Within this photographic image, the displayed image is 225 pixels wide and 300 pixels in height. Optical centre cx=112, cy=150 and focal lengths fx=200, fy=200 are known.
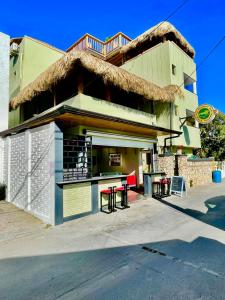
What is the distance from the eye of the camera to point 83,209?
21.8ft

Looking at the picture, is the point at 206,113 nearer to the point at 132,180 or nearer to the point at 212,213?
the point at 132,180

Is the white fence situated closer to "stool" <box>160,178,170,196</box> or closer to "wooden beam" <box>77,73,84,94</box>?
"wooden beam" <box>77,73,84,94</box>

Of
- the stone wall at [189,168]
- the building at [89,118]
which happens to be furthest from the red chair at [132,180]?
the stone wall at [189,168]

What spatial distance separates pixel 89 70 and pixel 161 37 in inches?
367

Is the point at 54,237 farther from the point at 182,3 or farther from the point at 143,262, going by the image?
the point at 182,3

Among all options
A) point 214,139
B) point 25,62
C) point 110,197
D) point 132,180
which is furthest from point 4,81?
point 214,139

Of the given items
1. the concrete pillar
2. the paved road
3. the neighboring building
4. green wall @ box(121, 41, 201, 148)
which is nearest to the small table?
the paved road

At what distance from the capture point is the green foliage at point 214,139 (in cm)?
1980

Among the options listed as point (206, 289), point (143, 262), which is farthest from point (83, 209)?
point (206, 289)

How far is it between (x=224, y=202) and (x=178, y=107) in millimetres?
7729

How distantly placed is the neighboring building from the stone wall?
377 inches

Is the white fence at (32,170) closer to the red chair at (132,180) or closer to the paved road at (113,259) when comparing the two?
the paved road at (113,259)

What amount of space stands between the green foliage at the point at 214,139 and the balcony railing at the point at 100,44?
11.4 m

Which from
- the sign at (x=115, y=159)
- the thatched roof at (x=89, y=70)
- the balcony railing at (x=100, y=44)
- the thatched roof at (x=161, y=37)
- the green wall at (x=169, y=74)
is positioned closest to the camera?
the thatched roof at (x=89, y=70)
